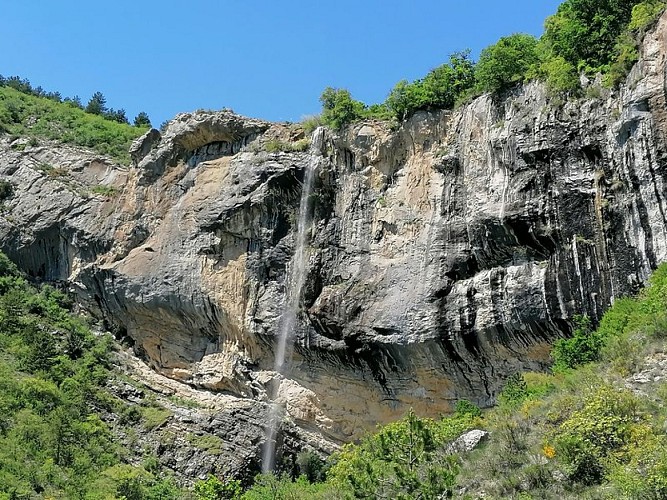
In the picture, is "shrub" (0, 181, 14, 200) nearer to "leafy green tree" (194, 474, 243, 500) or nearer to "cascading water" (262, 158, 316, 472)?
"cascading water" (262, 158, 316, 472)

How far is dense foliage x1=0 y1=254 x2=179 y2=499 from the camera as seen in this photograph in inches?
734

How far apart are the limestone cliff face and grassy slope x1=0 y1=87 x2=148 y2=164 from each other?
4670mm

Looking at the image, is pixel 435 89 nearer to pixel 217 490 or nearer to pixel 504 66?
pixel 504 66

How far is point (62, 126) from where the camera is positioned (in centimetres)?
3591

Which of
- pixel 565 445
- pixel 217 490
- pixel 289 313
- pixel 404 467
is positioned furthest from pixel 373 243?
pixel 565 445

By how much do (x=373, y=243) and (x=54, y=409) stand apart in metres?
10.9

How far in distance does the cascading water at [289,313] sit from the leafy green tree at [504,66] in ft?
22.6

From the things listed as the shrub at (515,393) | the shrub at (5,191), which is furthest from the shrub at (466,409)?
the shrub at (5,191)

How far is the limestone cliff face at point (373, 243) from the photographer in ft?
61.3

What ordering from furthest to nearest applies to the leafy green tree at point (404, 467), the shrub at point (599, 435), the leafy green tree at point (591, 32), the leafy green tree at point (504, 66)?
the leafy green tree at point (504, 66)
the leafy green tree at point (591, 32)
the shrub at point (599, 435)
the leafy green tree at point (404, 467)

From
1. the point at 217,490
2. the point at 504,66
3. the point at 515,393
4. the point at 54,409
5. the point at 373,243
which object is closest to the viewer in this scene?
the point at 515,393

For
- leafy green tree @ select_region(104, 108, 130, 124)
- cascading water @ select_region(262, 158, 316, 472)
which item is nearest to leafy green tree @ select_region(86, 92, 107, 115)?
leafy green tree @ select_region(104, 108, 130, 124)

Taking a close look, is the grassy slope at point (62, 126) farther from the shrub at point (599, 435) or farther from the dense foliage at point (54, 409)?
the shrub at point (599, 435)

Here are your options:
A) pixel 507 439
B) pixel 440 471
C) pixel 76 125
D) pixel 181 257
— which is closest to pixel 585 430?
pixel 507 439
